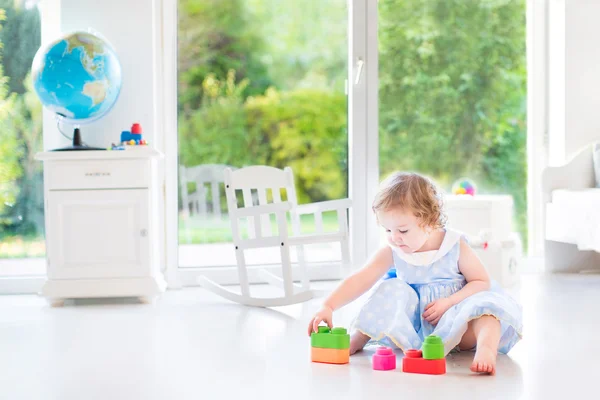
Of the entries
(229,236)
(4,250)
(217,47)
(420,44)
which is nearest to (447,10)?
(420,44)

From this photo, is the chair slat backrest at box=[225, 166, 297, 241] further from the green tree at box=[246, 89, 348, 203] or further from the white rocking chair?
the green tree at box=[246, 89, 348, 203]

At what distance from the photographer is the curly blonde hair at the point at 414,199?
6.95ft

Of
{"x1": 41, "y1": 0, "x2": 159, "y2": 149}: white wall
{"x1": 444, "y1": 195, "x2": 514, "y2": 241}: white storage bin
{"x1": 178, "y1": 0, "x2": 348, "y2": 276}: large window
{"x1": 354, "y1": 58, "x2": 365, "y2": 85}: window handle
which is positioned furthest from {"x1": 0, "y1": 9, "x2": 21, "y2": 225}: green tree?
{"x1": 444, "y1": 195, "x2": 514, "y2": 241}: white storage bin

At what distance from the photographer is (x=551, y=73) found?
425cm

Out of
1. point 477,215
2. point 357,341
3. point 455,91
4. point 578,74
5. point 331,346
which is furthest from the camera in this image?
point 455,91

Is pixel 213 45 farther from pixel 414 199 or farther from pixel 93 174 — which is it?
pixel 414 199

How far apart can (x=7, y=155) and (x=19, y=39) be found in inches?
21.2

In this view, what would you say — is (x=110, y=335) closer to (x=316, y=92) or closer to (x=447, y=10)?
(x=316, y=92)

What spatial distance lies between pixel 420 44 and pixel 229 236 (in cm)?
138

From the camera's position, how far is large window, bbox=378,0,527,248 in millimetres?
4156

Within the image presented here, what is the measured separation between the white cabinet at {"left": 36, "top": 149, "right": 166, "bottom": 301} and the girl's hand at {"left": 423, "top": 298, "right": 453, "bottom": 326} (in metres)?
1.49

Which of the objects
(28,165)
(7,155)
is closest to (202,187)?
(28,165)

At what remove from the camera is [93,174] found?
3.33 m

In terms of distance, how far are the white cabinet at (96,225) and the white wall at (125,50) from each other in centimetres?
36
